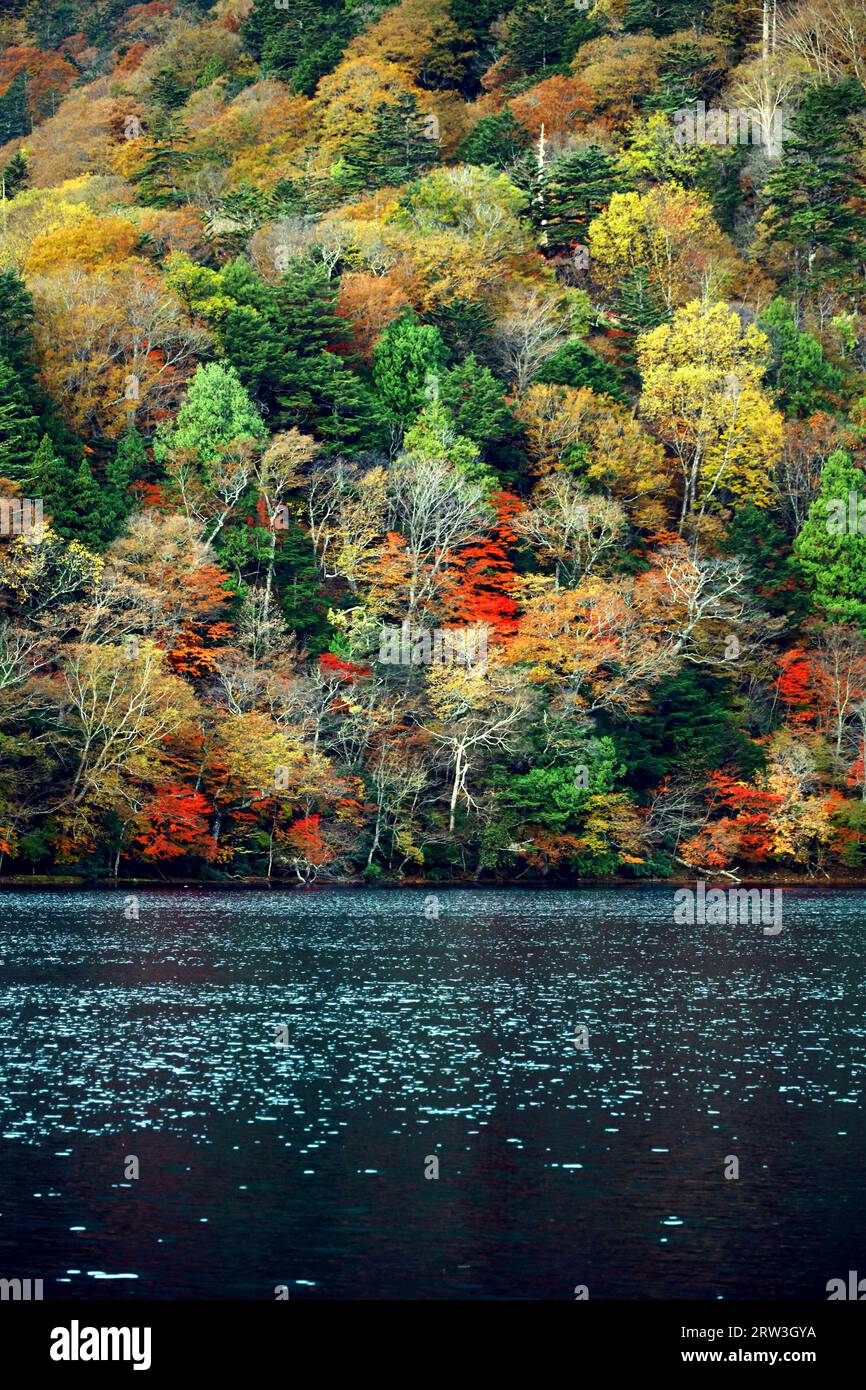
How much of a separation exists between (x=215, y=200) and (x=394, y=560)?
A: 43894mm

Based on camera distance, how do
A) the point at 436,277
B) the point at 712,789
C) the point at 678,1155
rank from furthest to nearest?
the point at 436,277, the point at 712,789, the point at 678,1155

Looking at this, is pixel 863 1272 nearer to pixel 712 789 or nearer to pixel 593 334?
pixel 712 789

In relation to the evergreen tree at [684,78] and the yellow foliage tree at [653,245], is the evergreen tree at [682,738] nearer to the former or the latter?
the yellow foliage tree at [653,245]

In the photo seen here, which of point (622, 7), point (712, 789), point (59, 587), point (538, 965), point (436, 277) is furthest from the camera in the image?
point (622, 7)

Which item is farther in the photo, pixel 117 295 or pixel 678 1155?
pixel 117 295

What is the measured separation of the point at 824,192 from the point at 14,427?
2206 inches

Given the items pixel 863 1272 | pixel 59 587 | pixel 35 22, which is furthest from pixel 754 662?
pixel 35 22

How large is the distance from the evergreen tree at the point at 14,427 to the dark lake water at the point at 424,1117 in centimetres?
3096

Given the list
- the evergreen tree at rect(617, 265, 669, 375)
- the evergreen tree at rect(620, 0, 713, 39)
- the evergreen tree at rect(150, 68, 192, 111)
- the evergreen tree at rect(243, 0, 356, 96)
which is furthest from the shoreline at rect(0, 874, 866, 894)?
the evergreen tree at rect(150, 68, 192, 111)

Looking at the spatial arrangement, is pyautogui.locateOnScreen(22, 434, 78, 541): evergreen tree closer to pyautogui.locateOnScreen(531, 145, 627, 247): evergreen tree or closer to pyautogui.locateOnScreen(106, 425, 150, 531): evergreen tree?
pyautogui.locateOnScreen(106, 425, 150, 531): evergreen tree

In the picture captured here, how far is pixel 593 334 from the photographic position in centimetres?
10188

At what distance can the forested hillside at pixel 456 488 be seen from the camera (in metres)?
71.9

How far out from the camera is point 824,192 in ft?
351

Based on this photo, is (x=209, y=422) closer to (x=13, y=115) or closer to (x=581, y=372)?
(x=581, y=372)
